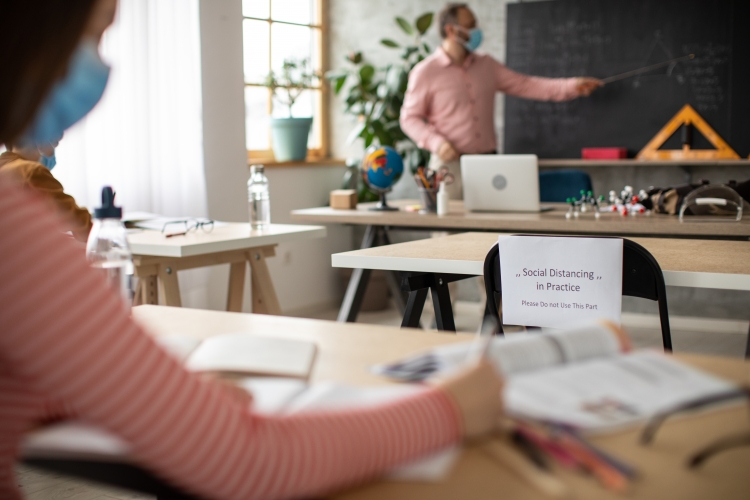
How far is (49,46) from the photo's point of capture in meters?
0.70

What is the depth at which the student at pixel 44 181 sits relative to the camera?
2.39 m

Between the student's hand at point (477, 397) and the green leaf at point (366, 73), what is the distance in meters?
4.62

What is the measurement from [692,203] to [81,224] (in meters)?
2.20

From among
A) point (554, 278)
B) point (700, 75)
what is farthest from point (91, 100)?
point (700, 75)

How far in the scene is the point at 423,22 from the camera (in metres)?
5.11

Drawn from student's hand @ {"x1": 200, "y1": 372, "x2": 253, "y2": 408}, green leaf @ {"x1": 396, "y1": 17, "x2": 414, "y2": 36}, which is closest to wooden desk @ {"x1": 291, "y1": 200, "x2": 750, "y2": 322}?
green leaf @ {"x1": 396, "y1": 17, "x2": 414, "y2": 36}

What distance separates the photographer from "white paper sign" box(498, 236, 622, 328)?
188cm

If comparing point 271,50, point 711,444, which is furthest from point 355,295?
point 711,444

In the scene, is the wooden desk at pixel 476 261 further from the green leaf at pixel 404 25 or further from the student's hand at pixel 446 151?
the green leaf at pixel 404 25

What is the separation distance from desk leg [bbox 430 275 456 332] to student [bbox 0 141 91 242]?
1133 millimetres

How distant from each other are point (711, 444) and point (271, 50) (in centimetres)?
471

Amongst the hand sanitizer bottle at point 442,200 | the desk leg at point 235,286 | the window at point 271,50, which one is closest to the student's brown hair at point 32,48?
the desk leg at point 235,286

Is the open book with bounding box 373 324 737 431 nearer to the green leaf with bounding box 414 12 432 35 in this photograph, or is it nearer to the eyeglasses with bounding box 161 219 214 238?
the eyeglasses with bounding box 161 219 214 238

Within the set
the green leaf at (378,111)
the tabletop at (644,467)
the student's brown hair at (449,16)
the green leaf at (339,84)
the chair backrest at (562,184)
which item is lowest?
the tabletop at (644,467)
